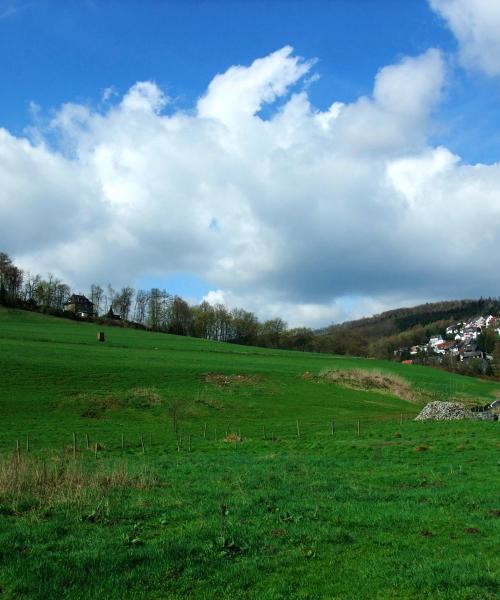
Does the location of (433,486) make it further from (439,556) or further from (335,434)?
(335,434)

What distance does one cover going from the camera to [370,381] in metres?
70.4

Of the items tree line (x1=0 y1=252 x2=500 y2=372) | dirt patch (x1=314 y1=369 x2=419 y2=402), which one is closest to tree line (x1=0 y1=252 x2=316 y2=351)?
tree line (x1=0 y1=252 x2=500 y2=372)

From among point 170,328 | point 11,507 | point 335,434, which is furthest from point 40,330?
point 11,507

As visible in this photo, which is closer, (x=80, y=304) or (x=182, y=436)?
(x=182, y=436)

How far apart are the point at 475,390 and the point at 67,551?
84104 mm

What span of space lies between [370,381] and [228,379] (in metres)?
21.7

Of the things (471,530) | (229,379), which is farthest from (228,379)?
(471,530)

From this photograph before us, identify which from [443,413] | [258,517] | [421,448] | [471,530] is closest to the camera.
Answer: [471,530]

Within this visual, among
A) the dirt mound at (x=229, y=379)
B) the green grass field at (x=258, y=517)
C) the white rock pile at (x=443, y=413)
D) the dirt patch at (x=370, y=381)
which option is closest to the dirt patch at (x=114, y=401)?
the green grass field at (x=258, y=517)

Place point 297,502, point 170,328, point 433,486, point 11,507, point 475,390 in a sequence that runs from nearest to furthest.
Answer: point 11,507 < point 297,502 < point 433,486 < point 475,390 < point 170,328

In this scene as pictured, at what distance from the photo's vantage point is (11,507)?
1149 cm

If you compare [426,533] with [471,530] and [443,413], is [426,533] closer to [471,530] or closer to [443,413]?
[471,530]

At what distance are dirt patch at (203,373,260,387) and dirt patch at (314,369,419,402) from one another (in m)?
9.78

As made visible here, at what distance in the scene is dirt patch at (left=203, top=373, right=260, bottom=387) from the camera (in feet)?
194
